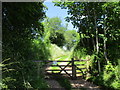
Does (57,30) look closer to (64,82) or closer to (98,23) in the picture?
(98,23)

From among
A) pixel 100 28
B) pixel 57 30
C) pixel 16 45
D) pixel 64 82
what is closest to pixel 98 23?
pixel 100 28

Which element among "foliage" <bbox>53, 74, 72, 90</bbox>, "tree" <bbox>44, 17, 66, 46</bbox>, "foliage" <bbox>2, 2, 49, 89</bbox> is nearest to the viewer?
"foliage" <bbox>2, 2, 49, 89</bbox>

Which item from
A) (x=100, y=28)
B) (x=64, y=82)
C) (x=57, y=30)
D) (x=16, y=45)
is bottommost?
(x=64, y=82)

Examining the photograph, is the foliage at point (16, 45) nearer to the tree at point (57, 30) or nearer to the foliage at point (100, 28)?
the foliage at point (100, 28)

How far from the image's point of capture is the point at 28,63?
2.25 m

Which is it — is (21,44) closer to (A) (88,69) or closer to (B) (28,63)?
(B) (28,63)

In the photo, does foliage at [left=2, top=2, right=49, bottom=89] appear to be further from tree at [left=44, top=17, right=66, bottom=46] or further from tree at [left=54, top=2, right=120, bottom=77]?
tree at [left=44, top=17, right=66, bottom=46]

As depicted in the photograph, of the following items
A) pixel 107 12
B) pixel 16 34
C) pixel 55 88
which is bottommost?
pixel 55 88

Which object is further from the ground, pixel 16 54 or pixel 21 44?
pixel 21 44

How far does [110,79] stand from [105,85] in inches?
10.2

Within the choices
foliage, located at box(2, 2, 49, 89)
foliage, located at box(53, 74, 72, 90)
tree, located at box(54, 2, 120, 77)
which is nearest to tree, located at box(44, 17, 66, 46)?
foliage, located at box(53, 74, 72, 90)

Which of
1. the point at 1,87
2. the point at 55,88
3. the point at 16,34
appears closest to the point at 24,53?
the point at 16,34

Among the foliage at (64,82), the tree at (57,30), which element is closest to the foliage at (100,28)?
the foliage at (64,82)

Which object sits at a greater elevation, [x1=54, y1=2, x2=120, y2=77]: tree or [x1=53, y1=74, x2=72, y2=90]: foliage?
[x1=54, y1=2, x2=120, y2=77]: tree
